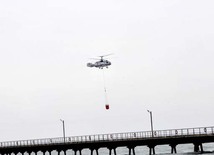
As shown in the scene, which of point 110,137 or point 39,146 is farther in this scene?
point 39,146

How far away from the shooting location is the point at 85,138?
96.8 metres

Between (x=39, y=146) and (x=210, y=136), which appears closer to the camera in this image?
(x=210, y=136)

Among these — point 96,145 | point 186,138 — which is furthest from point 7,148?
point 186,138

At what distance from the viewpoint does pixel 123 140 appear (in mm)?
87750

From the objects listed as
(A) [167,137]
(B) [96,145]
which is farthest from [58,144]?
(A) [167,137]

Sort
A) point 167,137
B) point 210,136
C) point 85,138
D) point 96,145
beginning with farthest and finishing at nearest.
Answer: point 85,138 → point 96,145 → point 167,137 → point 210,136

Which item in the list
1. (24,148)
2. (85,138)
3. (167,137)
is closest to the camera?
(167,137)

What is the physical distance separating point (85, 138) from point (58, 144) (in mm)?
5659

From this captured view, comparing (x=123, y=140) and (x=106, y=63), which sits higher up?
(x=106, y=63)

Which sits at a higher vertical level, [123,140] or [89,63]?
[89,63]

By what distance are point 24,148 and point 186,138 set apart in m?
37.5

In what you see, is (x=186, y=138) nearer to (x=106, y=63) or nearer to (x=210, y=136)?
(x=210, y=136)

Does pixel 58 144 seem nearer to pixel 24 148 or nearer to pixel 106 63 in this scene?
pixel 24 148

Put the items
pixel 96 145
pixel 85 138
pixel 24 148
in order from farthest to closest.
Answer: pixel 24 148
pixel 85 138
pixel 96 145
